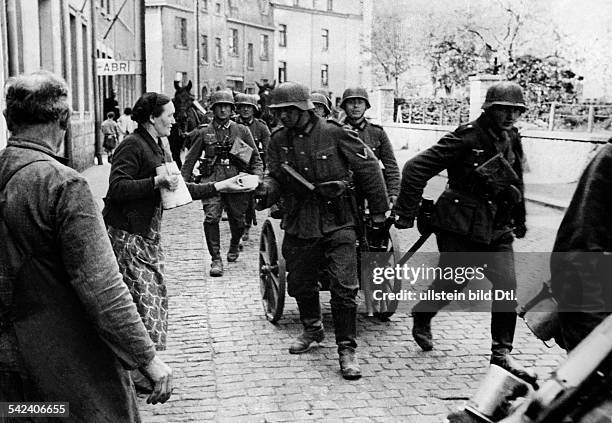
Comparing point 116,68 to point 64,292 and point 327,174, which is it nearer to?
point 327,174

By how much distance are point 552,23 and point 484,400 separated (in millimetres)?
20090

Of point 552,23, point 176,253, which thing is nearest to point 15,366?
point 176,253

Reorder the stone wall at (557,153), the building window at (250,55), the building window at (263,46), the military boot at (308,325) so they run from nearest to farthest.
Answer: the military boot at (308,325), the stone wall at (557,153), the building window at (250,55), the building window at (263,46)

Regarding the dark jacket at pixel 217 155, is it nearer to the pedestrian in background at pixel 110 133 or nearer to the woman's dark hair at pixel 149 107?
the woman's dark hair at pixel 149 107

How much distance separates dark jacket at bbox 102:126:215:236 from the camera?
195 inches

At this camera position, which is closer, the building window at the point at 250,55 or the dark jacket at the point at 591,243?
the dark jacket at the point at 591,243

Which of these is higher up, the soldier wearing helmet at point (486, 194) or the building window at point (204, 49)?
the building window at point (204, 49)

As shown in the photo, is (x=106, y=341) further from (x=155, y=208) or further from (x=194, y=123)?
(x=194, y=123)

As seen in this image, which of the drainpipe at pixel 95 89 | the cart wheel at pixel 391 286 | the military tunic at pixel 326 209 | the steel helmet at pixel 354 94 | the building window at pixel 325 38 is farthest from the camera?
the building window at pixel 325 38

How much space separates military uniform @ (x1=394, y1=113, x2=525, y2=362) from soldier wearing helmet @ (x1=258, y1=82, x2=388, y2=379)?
0.36 metres

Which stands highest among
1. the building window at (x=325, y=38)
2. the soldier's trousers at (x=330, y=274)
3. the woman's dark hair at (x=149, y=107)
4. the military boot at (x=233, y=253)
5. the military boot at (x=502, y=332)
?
the building window at (x=325, y=38)

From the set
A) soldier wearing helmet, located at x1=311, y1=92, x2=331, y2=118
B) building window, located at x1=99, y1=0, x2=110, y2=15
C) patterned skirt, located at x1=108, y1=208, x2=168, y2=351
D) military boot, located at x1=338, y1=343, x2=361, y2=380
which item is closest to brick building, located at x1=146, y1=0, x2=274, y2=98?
building window, located at x1=99, y1=0, x2=110, y2=15

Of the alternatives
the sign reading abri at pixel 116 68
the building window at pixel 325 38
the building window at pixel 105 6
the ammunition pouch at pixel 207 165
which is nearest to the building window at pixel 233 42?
the building window at pixel 325 38

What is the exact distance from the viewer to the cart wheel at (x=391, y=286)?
279 inches
